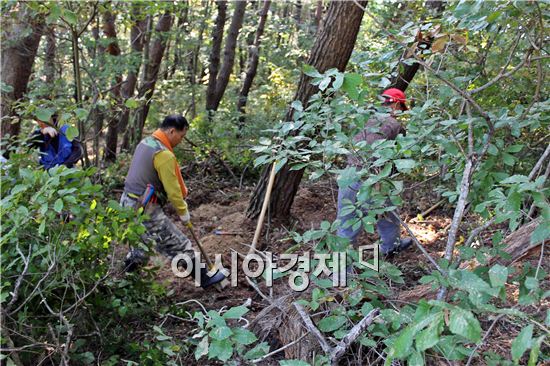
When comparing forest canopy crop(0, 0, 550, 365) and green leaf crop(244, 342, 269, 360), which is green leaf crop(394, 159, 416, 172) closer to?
forest canopy crop(0, 0, 550, 365)

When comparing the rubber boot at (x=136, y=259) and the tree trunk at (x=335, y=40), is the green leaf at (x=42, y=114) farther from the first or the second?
the tree trunk at (x=335, y=40)

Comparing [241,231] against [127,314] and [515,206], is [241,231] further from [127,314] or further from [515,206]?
[515,206]

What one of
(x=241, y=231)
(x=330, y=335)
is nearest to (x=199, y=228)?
(x=241, y=231)

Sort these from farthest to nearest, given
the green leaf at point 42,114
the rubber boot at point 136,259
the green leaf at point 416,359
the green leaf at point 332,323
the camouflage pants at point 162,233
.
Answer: the camouflage pants at point 162,233, the rubber boot at point 136,259, the green leaf at point 42,114, the green leaf at point 332,323, the green leaf at point 416,359

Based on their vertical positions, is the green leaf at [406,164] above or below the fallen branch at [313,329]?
above

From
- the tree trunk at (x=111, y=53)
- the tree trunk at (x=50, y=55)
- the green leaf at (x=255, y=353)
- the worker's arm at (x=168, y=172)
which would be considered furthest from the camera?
the tree trunk at (x=111, y=53)

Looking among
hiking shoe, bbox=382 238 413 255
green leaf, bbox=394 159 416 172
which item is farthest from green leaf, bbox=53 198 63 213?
hiking shoe, bbox=382 238 413 255

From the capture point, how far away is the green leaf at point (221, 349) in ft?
6.75

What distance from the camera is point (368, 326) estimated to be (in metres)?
2.41

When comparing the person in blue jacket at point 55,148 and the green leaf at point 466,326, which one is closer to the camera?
the green leaf at point 466,326

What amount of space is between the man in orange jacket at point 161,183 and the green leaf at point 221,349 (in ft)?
7.94

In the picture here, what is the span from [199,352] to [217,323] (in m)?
0.31

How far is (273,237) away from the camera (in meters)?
5.57

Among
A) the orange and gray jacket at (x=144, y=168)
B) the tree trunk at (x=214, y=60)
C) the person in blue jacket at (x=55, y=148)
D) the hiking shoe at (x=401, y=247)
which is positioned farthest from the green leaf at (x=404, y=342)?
the tree trunk at (x=214, y=60)
